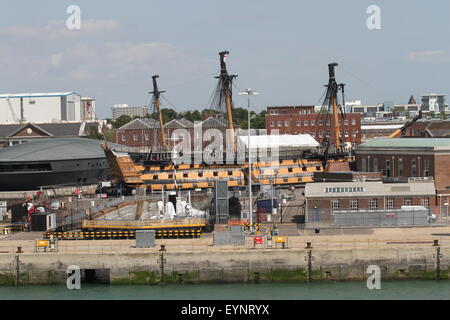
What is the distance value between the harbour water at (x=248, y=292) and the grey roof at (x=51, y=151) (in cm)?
5662

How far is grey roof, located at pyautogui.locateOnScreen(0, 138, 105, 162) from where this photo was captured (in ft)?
342

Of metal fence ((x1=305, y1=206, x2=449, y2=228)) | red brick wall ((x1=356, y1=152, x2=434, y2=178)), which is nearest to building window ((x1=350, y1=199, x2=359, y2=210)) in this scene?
metal fence ((x1=305, y1=206, x2=449, y2=228))

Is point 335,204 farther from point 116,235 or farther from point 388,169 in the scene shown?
point 388,169

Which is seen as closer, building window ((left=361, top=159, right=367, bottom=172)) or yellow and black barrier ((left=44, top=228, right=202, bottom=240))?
yellow and black barrier ((left=44, top=228, right=202, bottom=240))

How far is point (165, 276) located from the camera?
48688 millimetres

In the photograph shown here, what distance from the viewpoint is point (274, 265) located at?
48.4 metres

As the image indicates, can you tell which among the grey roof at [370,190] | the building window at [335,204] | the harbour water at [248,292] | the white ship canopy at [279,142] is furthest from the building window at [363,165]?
the harbour water at [248,292]

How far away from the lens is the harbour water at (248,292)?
148 ft

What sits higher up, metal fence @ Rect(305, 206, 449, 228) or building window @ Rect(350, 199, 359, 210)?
building window @ Rect(350, 199, 359, 210)

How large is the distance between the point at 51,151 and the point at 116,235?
176ft

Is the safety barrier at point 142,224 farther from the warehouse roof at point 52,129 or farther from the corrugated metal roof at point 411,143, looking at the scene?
the warehouse roof at point 52,129

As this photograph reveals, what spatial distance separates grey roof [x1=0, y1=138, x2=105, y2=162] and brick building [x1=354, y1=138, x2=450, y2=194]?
37.8 meters

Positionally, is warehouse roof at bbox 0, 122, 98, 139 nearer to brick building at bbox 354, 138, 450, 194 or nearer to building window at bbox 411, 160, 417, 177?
A: brick building at bbox 354, 138, 450, 194
